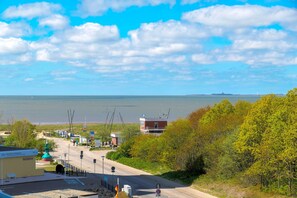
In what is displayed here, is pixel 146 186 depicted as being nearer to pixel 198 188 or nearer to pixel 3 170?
pixel 198 188

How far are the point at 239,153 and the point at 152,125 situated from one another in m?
41.2

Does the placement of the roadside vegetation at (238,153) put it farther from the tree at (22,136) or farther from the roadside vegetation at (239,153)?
the tree at (22,136)

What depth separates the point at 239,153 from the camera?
39594 mm

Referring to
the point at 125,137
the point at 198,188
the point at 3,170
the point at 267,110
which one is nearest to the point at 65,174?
the point at 3,170

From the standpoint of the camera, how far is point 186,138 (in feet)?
164

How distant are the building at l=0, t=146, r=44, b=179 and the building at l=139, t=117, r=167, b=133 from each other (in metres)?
38.0

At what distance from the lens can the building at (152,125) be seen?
261 ft

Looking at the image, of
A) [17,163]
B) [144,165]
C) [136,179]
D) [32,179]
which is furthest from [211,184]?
[17,163]

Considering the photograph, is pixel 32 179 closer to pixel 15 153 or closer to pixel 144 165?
pixel 15 153

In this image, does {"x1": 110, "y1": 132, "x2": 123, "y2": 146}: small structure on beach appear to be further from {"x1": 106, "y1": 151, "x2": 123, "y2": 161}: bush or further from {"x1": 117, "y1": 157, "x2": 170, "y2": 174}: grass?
{"x1": 117, "y1": 157, "x2": 170, "y2": 174}: grass

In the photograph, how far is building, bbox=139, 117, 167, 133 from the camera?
79.6 metres

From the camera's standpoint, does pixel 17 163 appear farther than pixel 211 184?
Yes

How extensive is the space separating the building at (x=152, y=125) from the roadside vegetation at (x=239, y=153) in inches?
940

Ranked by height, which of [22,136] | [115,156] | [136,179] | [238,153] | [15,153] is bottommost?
[136,179]
